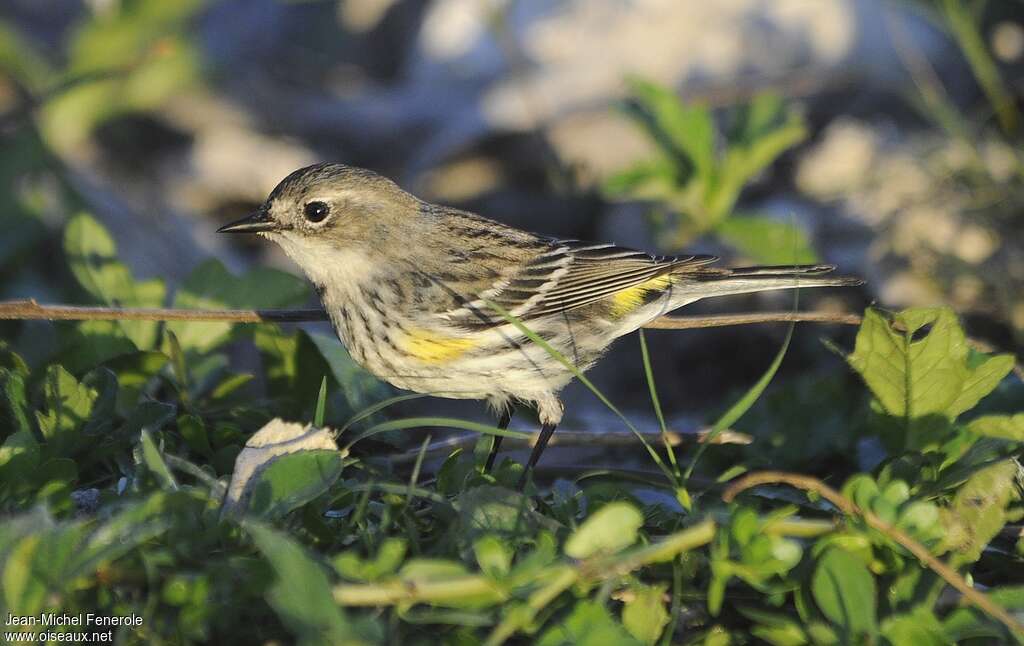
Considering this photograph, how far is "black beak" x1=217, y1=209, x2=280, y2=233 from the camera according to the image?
3973 millimetres

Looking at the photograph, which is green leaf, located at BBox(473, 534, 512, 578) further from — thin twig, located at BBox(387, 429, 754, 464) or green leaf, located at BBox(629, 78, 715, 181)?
green leaf, located at BBox(629, 78, 715, 181)

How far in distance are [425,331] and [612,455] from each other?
0.84m

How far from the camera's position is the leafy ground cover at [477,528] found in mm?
2336

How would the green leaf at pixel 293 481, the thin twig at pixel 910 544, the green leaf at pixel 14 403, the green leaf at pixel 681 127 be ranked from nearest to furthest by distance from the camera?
the thin twig at pixel 910 544
the green leaf at pixel 293 481
the green leaf at pixel 14 403
the green leaf at pixel 681 127

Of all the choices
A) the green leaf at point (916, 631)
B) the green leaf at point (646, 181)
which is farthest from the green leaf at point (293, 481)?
the green leaf at point (646, 181)

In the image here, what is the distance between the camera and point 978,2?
21.0 ft

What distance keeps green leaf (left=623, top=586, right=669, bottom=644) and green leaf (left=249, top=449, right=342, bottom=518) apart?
71 centimetres

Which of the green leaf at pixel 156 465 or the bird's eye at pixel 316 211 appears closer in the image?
the green leaf at pixel 156 465

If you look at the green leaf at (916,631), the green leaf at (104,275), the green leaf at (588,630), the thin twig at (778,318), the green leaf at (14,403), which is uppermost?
the green leaf at (104,275)

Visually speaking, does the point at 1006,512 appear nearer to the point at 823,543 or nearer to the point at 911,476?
the point at 911,476

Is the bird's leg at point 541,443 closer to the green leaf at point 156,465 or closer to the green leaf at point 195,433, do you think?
the green leaf at point 195,433

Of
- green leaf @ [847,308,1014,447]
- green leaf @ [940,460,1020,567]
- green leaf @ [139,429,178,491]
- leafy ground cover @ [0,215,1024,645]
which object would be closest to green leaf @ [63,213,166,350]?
leafy ground cover @ [0,215,1024,645]

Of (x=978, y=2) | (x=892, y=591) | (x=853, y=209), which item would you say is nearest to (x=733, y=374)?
(x=853, y=209)

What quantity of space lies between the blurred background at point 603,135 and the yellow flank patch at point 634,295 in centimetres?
46
